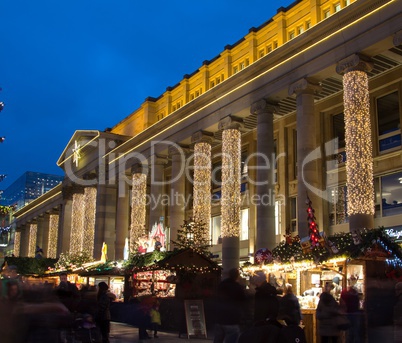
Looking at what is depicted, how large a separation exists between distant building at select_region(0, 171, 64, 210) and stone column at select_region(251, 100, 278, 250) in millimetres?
100174

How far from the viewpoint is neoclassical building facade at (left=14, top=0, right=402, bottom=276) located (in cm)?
2403

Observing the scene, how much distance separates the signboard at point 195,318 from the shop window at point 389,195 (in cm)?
1283

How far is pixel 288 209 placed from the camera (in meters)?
35.8

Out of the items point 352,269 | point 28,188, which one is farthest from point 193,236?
point 28,188

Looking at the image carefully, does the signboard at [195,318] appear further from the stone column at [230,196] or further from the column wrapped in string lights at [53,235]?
the column wrapped in string lights at [53,235]

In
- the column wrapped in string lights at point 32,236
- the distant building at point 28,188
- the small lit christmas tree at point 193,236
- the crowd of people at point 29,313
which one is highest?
the distant building at point 28,188

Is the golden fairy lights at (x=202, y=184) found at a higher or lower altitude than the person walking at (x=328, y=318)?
higher

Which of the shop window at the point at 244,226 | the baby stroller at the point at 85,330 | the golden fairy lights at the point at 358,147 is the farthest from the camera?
the shop window at the point at 244,226

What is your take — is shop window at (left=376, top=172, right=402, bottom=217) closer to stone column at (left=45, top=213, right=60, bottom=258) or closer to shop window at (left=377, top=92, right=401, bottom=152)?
shop window at (left=377, top=92, right=401, bottom=152)

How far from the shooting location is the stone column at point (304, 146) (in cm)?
2559

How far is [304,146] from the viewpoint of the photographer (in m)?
26.3

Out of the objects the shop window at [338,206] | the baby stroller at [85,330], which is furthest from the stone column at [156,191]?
the baby stroller at [85,330]

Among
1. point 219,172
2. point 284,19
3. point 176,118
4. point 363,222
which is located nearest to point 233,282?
point 363,222

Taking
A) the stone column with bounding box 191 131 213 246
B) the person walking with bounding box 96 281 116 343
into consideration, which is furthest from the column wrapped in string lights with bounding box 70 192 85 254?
the person walking with bounding box 96 281 116 343
